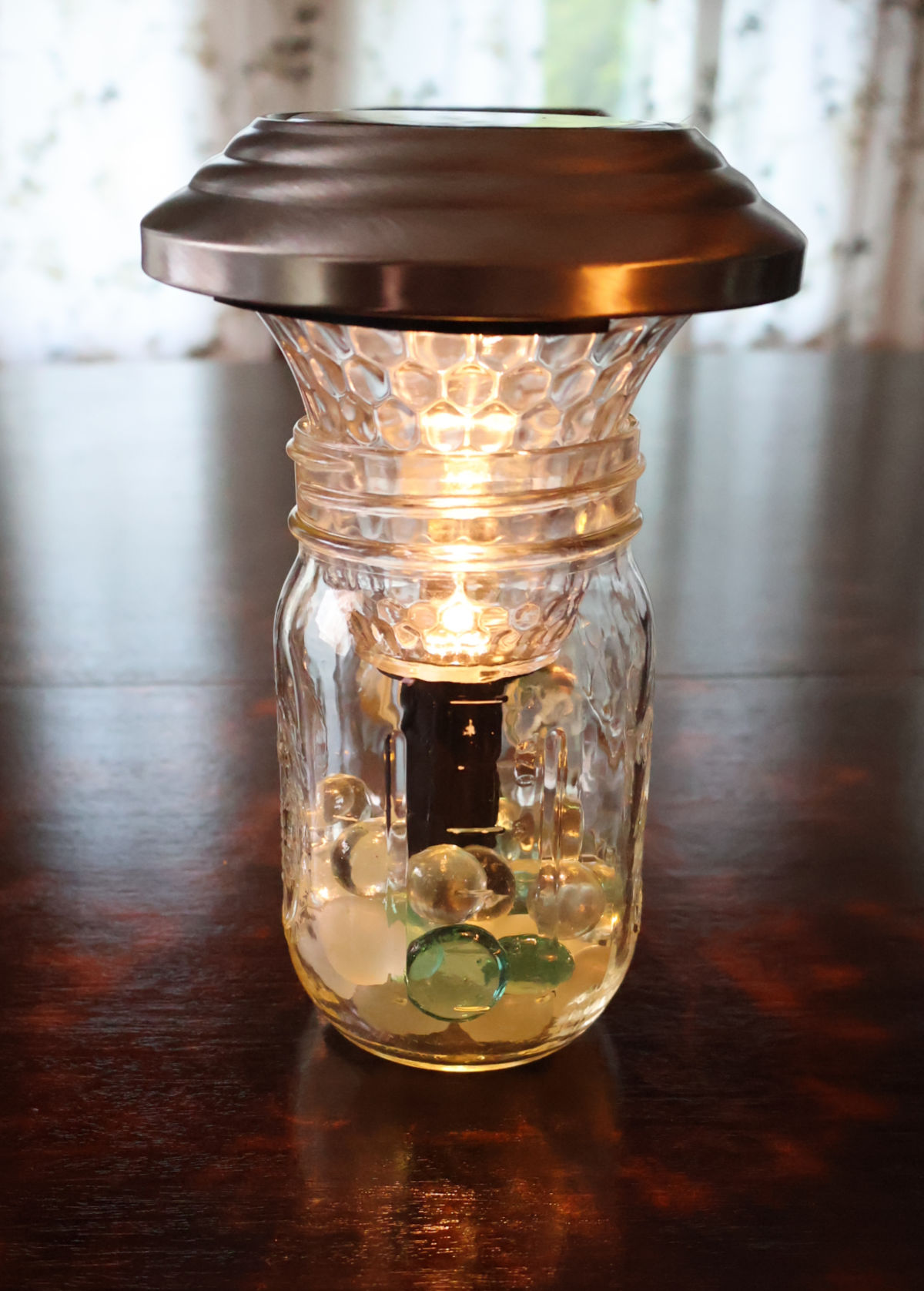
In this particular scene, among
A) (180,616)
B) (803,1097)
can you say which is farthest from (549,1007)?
(180,616)

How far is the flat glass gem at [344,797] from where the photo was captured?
0.59 meters

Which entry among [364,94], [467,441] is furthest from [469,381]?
[364,94]

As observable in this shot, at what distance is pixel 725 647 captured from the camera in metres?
0.98

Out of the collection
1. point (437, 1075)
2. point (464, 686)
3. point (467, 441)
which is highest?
point (467, 441)

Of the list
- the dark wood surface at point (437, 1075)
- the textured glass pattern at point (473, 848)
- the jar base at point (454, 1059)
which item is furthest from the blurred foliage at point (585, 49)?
the jar base at point (454, 1059)

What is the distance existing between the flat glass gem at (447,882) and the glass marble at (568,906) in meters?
0.04

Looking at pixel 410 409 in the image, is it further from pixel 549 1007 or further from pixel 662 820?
pixel 662 820

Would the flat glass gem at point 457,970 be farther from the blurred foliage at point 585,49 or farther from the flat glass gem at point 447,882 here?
the blurred foliage at point 585,49

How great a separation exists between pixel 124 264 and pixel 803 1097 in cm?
281

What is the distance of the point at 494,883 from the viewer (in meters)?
0.54

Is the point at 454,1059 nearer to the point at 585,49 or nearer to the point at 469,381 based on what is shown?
the point at 469,381

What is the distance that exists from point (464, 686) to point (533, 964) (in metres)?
0.11

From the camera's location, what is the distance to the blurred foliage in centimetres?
296

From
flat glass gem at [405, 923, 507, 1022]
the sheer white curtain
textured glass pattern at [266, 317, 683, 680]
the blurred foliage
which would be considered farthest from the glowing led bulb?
the blurred foliage
